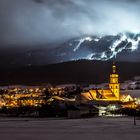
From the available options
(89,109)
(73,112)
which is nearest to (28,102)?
(89,109)

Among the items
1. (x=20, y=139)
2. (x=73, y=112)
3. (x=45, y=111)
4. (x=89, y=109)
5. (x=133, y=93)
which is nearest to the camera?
(x=20, y=139)

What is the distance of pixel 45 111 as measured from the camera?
280 ft

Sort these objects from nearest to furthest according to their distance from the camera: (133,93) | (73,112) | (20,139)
→ (20,139)
(73,112)
(133,93)

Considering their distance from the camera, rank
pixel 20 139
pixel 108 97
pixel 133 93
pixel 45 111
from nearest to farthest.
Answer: pixel 20 139
pixel 45 111
pixel 108 97
pixel 133 93

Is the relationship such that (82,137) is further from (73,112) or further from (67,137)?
(73,112)

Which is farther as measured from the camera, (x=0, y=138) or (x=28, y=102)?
(x=28, y=102)

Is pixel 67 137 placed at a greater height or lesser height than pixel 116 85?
lesser

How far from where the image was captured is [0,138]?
26984 mm

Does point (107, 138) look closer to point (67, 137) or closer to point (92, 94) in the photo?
point (67, 137)

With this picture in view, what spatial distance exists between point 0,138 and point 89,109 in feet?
225

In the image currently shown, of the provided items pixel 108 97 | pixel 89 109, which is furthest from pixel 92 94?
pixel 89 109

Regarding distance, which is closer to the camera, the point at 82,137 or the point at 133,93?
the point at 82,137

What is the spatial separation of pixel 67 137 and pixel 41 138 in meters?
1.58

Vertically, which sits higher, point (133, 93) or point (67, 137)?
point (133, 93)
